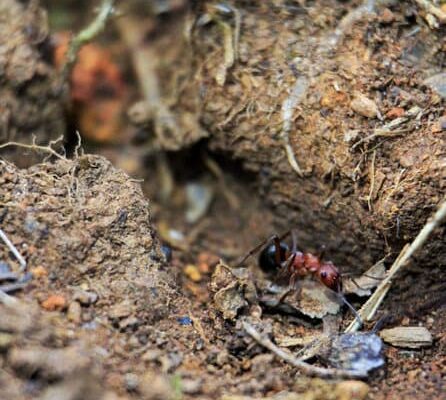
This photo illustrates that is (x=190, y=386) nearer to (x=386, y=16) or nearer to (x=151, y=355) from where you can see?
(x=151, y=355)

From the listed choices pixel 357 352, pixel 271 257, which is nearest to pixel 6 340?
pixel 357 352

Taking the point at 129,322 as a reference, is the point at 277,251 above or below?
below

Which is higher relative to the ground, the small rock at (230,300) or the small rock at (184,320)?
the small rock at (184,320)

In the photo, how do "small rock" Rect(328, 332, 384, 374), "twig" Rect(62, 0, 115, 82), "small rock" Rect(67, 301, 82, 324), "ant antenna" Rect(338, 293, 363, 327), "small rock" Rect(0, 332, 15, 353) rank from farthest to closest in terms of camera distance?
"twig" Rect(62, 0, 115, 82)
"ant antenna" Rect(338, 293, 363, 327)
"small rock" Rect(328, 332, 384, 374)
"small rock" Rect(67, 301, 82, 324)
"small rock" Rect(0, 332, 15, 353)

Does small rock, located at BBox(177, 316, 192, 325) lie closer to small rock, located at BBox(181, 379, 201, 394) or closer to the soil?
the soil

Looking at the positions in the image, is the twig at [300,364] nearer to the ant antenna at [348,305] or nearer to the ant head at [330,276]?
the ant antenna at [348,305]

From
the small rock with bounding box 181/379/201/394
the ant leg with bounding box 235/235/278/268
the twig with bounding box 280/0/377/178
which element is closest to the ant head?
the ant leg with bounding box 235/235/278/268

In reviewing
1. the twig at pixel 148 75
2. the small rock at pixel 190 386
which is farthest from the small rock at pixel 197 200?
the small rock at pixel 190 386
